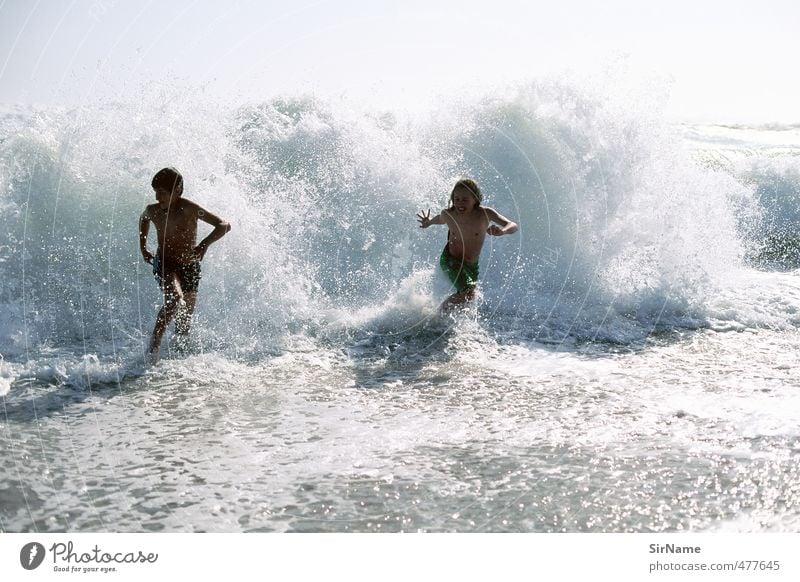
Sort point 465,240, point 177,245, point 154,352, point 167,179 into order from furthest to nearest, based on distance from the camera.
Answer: point 465,240
point 177,245
point 167,179
point 154,352

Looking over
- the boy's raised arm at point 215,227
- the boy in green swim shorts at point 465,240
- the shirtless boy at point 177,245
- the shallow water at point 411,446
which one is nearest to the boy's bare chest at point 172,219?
the shirtless boy at point 177,245

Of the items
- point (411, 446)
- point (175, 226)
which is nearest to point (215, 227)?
point (175, 226)

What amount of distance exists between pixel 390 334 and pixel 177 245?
2.06 m

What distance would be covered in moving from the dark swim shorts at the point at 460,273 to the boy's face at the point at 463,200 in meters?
0.47

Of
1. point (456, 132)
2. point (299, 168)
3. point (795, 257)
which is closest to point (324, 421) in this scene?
point (299, 168)

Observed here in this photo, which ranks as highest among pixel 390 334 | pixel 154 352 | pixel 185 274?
pixel 185 274

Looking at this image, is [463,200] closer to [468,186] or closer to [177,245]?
[468,186]

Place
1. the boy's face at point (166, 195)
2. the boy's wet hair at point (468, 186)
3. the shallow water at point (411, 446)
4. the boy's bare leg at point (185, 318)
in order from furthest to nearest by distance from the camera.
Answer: the boy's wet hair at point (468, 186)
the boy's bare leg at point (185, 318)
the boy's face at point (166, 195)
the shallow water at point (411, 446)

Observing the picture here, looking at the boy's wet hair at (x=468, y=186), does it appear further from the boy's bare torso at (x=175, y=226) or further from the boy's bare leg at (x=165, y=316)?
the boy's bare leg at (x=165, y=316)

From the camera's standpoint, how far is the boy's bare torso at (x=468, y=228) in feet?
21.9

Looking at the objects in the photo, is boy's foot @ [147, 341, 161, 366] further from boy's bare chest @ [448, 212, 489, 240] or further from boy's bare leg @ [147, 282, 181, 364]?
boy's bare chest @ [448, 212, 489, 240]

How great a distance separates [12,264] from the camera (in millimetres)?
7246

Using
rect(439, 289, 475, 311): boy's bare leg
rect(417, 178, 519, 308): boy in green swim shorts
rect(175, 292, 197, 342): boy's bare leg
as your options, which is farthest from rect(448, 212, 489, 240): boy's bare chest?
rect(175, 292, 197, 342): boy's bare leg

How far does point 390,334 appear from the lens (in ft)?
21.5
